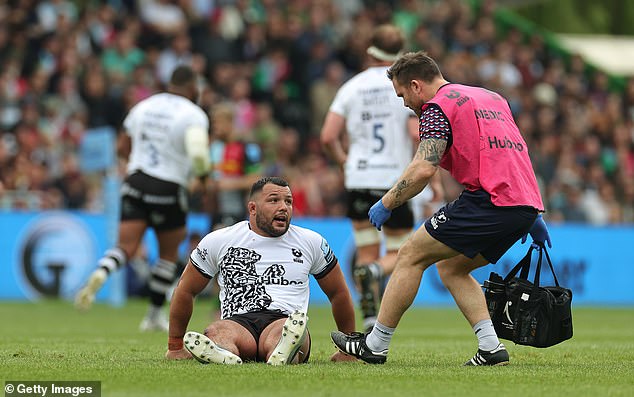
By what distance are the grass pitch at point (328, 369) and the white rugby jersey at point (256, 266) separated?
0.51 m

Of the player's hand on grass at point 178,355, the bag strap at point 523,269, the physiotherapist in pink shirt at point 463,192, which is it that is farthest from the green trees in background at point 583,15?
the player's hand on grass at point 178,355

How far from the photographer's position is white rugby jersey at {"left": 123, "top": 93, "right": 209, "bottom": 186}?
12586 millimetres

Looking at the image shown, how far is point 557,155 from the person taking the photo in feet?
80.6

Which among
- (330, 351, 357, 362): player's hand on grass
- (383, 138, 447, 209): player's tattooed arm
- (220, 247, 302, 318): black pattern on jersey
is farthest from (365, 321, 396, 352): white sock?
(383, 138, 447, 209): player's tattooed arm

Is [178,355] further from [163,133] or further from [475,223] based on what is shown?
[163,133]


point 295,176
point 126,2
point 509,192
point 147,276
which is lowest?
point 147,276

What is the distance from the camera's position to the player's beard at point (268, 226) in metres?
8.08

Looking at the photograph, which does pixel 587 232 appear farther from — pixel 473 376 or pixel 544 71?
pixel 473 376

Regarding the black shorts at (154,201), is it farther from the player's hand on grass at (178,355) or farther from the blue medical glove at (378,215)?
the blue medical glove at (378,215)

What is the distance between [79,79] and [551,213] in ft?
28.0

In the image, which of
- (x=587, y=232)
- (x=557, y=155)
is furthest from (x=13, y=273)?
(x=557, y=155)

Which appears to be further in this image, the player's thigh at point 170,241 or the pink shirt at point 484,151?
the player's thigh at point 170,241

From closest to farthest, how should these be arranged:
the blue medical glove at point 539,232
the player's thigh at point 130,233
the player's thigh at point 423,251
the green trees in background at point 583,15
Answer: the player's thigh at point 423,251 < the blue medical glove at point 539,232 < the player's thigh at point 130,233 < the green trees in background at point 583,15

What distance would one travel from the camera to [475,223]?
7.89 meters
